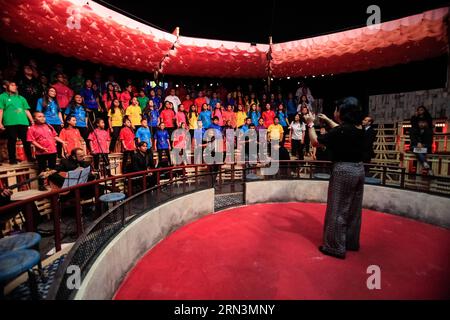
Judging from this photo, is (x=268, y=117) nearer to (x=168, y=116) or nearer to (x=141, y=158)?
(x=168, y=116)

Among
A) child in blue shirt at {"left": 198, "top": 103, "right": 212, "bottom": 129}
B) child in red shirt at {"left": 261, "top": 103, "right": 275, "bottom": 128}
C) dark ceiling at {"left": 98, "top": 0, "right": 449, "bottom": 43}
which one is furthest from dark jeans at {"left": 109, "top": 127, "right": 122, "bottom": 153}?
child in red shirt at {"left": 261, "top": 103, "right": 275, "bottom": 128}

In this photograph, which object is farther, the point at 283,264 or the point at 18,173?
the point at 18,173

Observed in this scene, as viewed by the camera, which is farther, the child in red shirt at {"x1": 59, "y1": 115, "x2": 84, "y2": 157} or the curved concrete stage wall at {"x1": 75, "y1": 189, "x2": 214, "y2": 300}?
the child in red shirt at {"x1": 59, "y1": 115, "x2": 84, "y2": 157}

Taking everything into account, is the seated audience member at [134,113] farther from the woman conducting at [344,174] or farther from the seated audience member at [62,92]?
the woman conducting at [344,174]

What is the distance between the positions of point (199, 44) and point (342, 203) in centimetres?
650

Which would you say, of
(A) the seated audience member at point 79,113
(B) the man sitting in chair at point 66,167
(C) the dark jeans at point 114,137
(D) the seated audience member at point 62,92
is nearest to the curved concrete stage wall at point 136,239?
(B) the man sitting in chair at point 66,167

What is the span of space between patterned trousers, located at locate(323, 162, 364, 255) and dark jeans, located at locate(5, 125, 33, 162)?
6.04m

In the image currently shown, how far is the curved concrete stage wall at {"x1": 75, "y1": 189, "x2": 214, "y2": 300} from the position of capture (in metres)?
2.31

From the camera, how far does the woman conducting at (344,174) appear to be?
3299 millimetres

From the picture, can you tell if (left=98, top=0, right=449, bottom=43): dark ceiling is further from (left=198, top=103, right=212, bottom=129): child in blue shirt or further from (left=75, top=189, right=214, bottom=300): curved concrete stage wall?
(left=75, top=189, right=214, bottom=300): curved concrete stage wall

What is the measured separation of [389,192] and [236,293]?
4.81 m

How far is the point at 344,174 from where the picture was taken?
3.35 m

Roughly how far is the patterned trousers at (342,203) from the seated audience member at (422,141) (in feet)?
15.0

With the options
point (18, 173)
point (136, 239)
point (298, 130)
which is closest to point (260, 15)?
point (298, 130)
